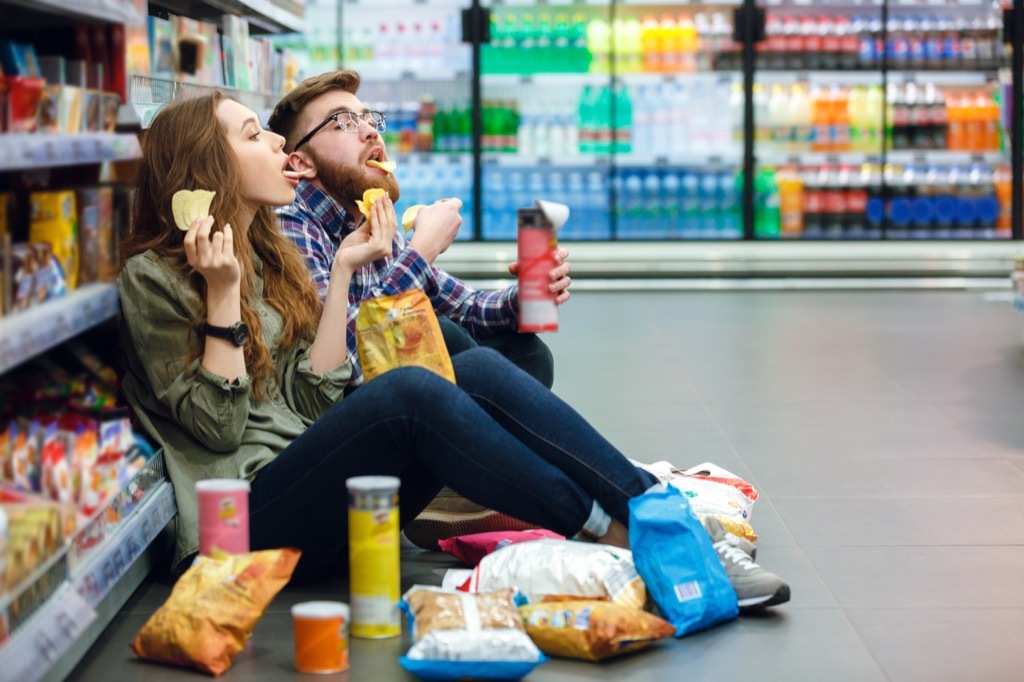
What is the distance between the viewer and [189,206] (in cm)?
255

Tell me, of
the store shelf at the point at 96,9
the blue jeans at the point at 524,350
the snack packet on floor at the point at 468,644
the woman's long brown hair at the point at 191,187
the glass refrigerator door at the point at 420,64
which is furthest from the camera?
the glass refrigerator door at the point at 420,64

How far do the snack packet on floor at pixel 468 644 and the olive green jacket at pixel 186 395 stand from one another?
0.50 m

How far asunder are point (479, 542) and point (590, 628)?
Answer: 62 cm

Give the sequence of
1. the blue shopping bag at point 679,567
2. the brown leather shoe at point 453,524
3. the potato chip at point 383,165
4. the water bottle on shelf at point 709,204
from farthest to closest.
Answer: the water bottle on shelf at point 709,204
the potato chip at point 383,165
the brown leather shoe at point 453,524
the blue shopping bag at point 679,567

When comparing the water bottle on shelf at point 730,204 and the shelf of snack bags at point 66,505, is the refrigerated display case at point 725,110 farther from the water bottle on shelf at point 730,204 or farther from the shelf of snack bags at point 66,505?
the shelf of snack bags at point 66,505

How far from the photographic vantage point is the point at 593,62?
8828 millimetres

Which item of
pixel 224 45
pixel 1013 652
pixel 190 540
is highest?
pixel 224 45

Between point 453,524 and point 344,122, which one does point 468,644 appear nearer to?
point 453,524

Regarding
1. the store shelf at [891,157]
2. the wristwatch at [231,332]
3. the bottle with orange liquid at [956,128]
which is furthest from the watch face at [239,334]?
the bottle with orange liquid at [956,128]

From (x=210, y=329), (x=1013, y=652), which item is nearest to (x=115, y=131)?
(x=210, y=329)

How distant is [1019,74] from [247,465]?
23.8 ft

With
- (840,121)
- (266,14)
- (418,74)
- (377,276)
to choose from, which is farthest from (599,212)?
(377,276)

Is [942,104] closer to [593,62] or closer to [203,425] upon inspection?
[593,62]

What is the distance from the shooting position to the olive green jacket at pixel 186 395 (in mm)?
2518
